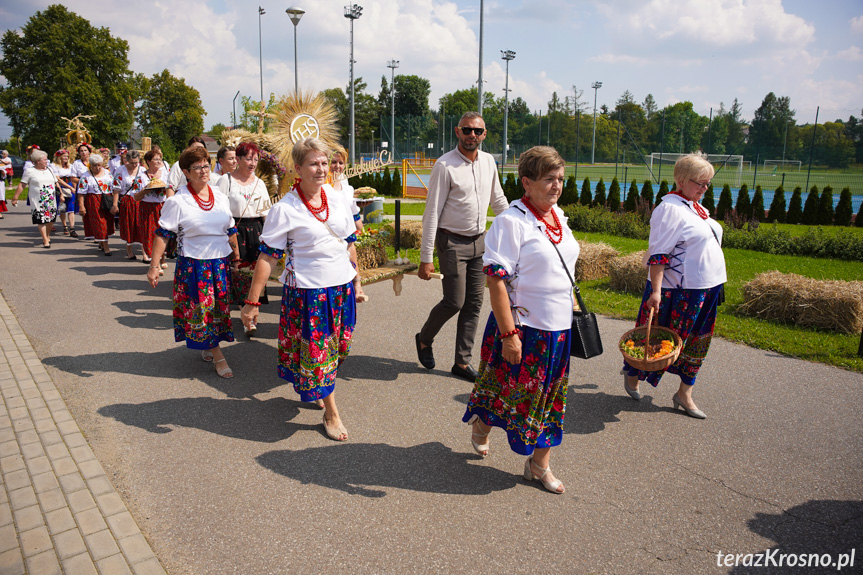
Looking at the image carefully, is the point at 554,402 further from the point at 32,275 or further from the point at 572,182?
the point at 572,182

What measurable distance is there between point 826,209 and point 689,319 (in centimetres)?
1707

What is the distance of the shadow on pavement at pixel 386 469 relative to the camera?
11.2 ft

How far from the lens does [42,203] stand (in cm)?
1176

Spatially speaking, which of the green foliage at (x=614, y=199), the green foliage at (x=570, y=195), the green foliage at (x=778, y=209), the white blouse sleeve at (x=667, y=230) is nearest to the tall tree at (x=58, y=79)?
the green foliage at (x=570, y=195)

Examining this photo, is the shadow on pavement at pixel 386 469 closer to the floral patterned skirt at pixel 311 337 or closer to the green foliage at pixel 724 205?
the floral patterned skirt at pixel 311 337

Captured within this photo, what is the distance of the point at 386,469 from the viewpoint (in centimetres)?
359

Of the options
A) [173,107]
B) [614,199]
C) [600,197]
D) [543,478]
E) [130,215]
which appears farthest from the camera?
[173,107]

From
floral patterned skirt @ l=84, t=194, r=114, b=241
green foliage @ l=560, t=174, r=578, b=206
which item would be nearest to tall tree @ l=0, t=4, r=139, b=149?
floral patterned skirt @ l=84, t=194, r=114, b=241

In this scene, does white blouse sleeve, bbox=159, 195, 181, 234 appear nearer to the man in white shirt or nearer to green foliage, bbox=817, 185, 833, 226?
the man in white shirt

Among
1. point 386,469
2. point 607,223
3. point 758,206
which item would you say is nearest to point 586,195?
point 607,223

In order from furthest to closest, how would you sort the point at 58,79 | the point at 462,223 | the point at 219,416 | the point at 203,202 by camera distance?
the point at 58,79 → the point at 203,202 → the point at 462,223 → the point at 219,416

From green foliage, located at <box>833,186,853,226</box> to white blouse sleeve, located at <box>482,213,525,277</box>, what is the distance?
18773mm

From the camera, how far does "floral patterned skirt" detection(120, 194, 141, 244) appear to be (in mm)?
10352

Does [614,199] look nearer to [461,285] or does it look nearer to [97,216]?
[97,216]
